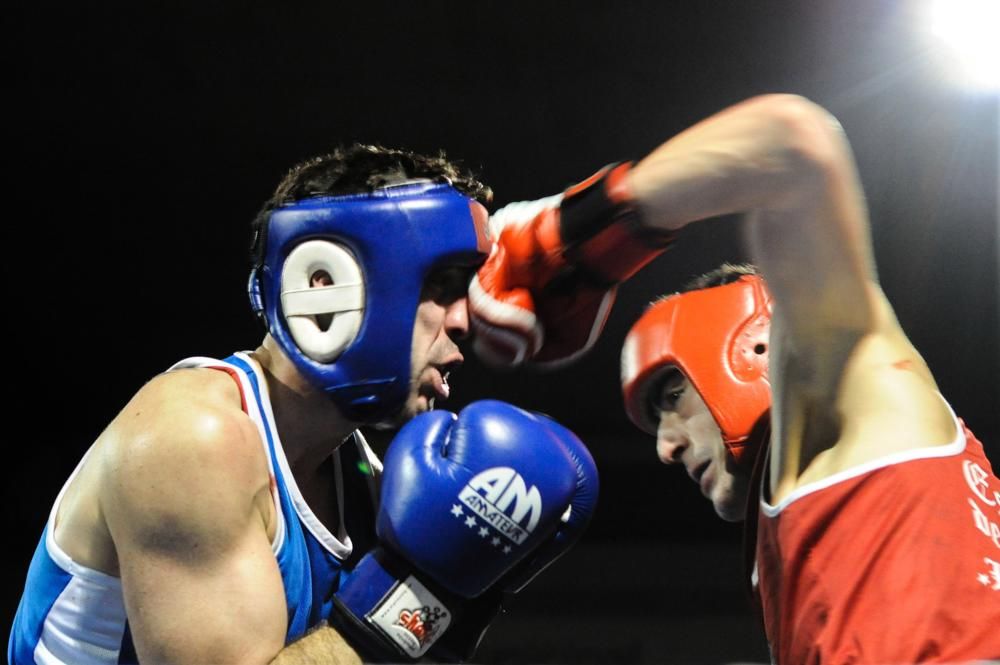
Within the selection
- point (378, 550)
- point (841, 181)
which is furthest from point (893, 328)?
point (378, 550)

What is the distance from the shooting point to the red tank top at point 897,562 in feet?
4.42

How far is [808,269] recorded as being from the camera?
1.40m

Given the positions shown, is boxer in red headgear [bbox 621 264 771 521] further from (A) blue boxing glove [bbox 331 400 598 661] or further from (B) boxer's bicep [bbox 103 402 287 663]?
(B) boxer's bicep [bbox 103 402 287 663]

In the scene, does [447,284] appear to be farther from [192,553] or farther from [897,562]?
[897,562]

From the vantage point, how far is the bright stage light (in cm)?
368

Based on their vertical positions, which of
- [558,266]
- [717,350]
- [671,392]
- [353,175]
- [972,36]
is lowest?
[671,392]

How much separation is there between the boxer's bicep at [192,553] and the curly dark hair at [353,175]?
467 millimetres

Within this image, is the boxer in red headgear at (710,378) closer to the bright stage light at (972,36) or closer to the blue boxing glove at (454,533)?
the blue boxing glove at (454,533)

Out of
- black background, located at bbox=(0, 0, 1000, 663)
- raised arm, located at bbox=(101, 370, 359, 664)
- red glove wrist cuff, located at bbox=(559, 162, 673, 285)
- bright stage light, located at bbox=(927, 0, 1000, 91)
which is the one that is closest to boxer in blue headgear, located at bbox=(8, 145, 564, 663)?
raised arm, located at bbox=(101, 370, 359, 664)

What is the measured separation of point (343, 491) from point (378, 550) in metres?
0.43

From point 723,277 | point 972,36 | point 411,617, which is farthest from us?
point 972,36

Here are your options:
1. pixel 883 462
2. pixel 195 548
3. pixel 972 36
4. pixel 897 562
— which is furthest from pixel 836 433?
pixel 972 36

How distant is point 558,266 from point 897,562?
0.57m

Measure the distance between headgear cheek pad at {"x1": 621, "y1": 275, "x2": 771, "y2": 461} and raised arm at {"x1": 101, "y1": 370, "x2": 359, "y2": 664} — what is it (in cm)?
65
